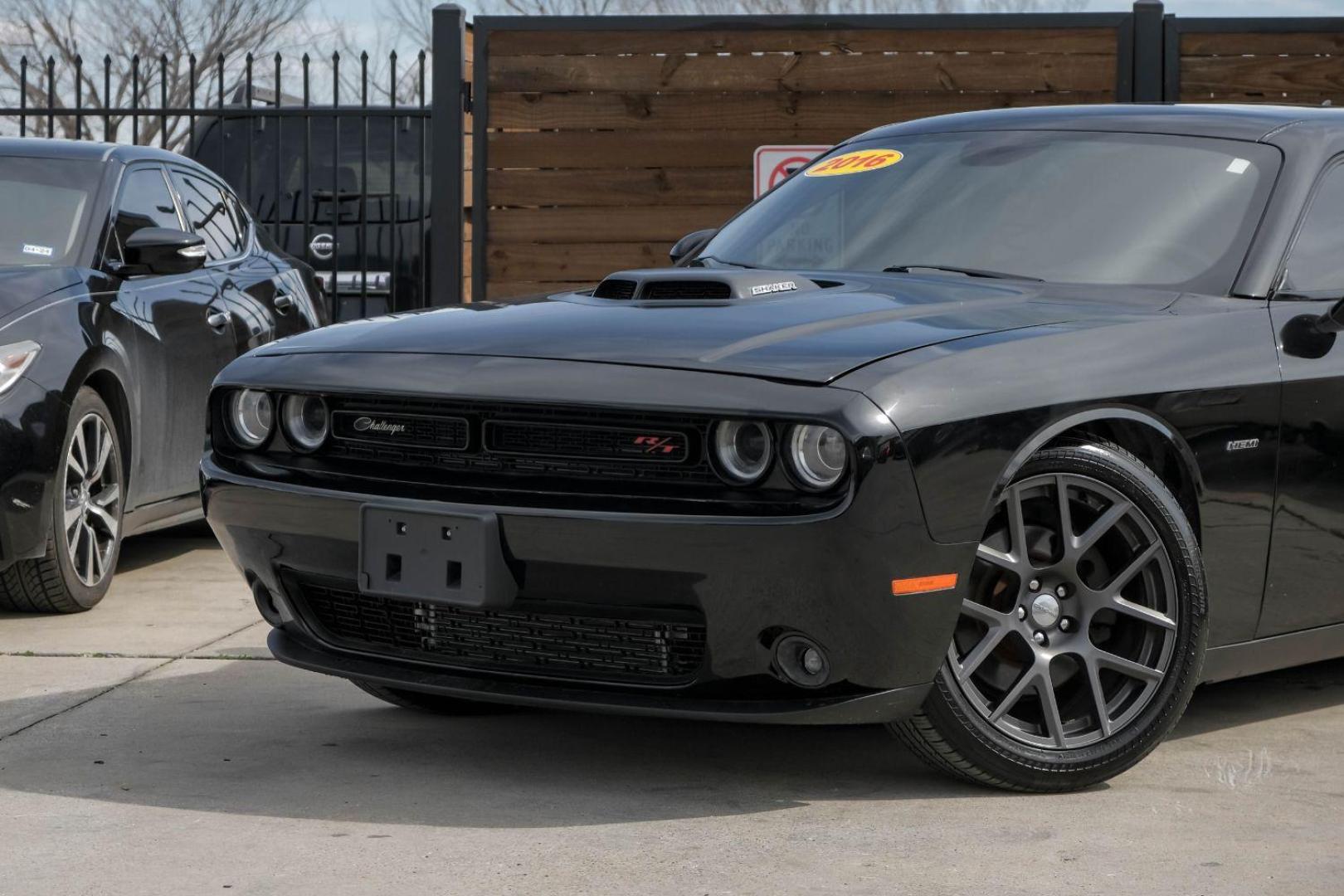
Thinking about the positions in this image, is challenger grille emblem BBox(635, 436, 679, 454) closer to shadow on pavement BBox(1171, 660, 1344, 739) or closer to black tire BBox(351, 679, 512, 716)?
black tire BBox(351, 679, 512, 716)

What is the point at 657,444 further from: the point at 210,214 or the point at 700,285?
the point at 210,214

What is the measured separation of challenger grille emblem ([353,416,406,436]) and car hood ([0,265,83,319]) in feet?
8.12

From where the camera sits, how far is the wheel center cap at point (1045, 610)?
3910 mm

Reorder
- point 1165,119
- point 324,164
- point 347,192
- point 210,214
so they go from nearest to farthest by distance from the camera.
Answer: point 1165,119 < point 210,214 < point 347,192 < point 324,164

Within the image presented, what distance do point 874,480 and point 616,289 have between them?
45.3 inches

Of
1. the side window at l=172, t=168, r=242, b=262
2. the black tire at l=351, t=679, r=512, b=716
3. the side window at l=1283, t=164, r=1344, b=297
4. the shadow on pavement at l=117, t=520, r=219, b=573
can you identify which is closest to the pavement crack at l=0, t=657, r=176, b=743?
the black tire at l=351, t=679, r=512, b=716

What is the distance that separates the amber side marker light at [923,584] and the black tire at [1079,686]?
7.4 inches

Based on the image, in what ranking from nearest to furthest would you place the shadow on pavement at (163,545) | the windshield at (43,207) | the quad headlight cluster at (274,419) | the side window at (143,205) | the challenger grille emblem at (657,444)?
1. the challenger grille emblem at (657,444)
2. the quad headlight cluster at (274,419)
3. the windshield at (43,207)
4. the side window at (143,205)
5. the shadow on pavement at (163,545)

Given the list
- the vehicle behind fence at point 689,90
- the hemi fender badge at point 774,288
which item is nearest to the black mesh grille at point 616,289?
the hemi fender badge at point 774,288

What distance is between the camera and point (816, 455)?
3.57 metres

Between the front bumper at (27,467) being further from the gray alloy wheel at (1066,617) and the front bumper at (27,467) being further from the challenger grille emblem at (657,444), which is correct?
the gray alloy wheel at (1066,617)

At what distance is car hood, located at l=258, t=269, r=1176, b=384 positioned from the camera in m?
3.69

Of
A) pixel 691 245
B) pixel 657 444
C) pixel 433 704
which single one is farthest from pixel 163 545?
pixel 657 444

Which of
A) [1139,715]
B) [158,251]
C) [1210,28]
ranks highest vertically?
[1210,28]
